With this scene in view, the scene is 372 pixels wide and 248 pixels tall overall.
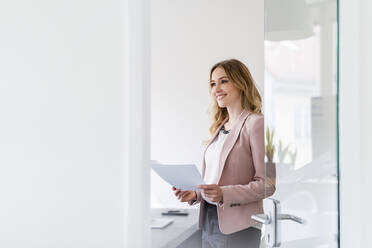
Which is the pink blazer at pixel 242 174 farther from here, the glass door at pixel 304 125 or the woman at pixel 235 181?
the glass door at pixel 304 125

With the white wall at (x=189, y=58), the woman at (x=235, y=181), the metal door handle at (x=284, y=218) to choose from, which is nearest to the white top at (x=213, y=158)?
the woman at (x=235, y=181)

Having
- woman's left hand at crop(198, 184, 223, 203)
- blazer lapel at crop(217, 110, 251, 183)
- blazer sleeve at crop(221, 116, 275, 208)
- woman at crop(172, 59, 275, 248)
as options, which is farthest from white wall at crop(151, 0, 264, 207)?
woman's left hand at crop(198, 184, 223, 203)

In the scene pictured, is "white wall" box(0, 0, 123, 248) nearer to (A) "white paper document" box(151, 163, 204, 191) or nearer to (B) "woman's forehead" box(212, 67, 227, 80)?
(A) "white paper document" box(151, 163, 204, 191)

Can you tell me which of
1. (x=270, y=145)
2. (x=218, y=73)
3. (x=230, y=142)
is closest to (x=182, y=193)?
(x=230, y=142)

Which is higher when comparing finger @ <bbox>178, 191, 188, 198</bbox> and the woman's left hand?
the woman's left hand

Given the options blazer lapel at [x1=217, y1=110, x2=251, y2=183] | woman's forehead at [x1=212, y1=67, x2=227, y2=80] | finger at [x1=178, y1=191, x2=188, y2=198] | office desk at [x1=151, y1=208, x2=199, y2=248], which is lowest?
office desk at [x1=151, y1=208, x2=199, y2=248]

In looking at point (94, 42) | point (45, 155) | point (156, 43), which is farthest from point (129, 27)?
point (156, 43)

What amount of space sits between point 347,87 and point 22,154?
1154mm

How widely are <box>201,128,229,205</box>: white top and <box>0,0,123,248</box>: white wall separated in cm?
88

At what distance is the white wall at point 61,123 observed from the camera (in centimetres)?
143

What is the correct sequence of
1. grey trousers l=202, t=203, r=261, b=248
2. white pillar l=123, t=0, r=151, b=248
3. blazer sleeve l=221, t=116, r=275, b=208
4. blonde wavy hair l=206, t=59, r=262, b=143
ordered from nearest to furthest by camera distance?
white pillar l=123, t=0, r=151, b=248
blazer sleeve l=221, t=116, r=275, b=208
grey trousers l=202, t=203, r=261, b=248
blonde wavy hair l=206, t=59, r=262, b=143

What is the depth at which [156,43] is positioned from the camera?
144 inches

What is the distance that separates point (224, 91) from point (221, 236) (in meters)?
0.84

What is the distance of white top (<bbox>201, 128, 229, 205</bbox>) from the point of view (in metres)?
2.20
